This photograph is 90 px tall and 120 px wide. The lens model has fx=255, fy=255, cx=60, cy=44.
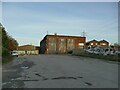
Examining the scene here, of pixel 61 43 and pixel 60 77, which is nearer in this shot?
pixel 60 77

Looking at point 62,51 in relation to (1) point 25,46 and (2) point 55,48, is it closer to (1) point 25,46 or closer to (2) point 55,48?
(2) point 55,48

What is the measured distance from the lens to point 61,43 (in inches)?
4594

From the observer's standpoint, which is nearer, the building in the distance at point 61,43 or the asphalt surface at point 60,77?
the asphalt surface at point 60,77

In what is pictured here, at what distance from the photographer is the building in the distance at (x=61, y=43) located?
113625mm

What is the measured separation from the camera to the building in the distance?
4473 inches

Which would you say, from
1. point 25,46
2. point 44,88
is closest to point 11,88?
point 44,88

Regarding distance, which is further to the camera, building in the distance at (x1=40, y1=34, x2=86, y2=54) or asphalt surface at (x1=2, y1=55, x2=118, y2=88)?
building in the distance at (x1=40, y1=34, x2=86, y2=54)

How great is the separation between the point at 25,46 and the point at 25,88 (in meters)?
143

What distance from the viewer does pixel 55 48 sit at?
114 meters

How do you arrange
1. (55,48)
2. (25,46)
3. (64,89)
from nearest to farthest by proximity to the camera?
(64,89), (55,48), (25,46)

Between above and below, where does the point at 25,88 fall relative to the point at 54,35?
below

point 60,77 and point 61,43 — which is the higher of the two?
point 61,43

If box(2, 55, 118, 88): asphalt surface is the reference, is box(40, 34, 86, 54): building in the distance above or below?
above

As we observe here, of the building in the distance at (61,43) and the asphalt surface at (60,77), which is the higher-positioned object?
the building in the distance at (61,43)
